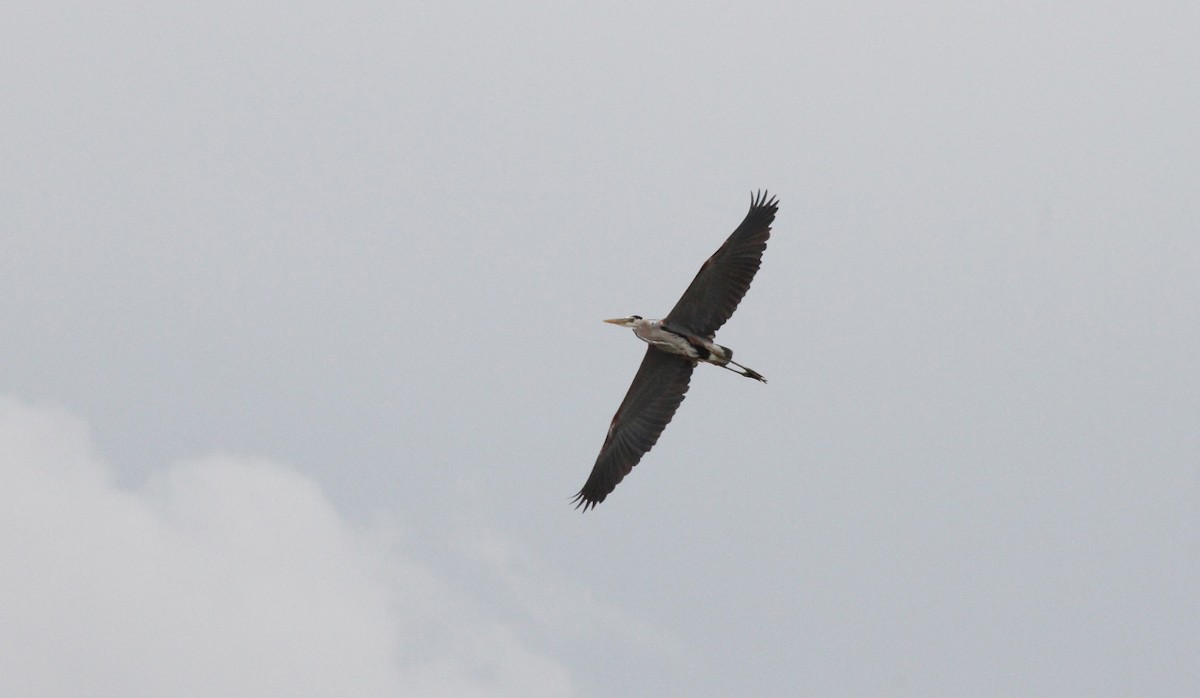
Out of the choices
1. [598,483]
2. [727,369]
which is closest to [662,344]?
[727,369]

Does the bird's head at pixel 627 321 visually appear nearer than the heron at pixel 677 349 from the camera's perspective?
No

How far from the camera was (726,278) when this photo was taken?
20.3 m

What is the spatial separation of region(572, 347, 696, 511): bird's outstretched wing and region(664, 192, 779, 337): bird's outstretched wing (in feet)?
2.91

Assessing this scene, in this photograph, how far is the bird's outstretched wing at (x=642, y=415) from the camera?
2164 cm

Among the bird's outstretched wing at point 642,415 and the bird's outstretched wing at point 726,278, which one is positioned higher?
the bird's outstretched wing at point 726,278

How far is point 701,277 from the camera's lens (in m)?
20.3

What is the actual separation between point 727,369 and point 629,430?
1897 millimetres

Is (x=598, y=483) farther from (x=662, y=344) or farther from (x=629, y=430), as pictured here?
(x=662, y=344)

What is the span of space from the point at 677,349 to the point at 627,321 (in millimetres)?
1000

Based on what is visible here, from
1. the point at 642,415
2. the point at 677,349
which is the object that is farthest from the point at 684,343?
the point at 642,415

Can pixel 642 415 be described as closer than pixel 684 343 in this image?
No

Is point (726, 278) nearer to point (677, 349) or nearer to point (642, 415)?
point (677, 349)

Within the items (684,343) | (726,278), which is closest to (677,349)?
(684,343)

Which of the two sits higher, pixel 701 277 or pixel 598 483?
pixel 701 277
